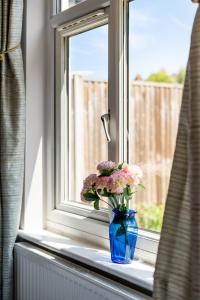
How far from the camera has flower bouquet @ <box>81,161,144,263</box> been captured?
1553 millimetres

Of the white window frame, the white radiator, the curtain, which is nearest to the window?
the white window frame

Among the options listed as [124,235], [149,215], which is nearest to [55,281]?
[124,235]

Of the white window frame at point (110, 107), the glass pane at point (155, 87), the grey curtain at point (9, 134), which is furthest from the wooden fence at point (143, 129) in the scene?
the grey curtain at point (9, 134)

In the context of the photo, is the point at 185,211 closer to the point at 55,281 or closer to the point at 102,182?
the point at 102,182

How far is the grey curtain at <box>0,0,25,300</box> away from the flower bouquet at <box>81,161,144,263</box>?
1.96 ft

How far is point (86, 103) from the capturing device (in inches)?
87.4

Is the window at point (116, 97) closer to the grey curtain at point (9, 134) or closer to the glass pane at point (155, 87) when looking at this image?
the glass pane at point (155, 87)

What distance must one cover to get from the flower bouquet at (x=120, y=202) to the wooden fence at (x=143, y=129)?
433mm

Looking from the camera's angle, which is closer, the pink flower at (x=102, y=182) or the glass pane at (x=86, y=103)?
the pink flower at (x=102, y=182)

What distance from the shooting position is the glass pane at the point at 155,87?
5.79 feet

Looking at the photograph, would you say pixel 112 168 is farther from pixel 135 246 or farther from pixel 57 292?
pixel 57 292

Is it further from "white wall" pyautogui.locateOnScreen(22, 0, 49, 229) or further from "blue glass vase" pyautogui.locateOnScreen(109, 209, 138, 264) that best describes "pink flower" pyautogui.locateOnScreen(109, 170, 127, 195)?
"white wall" pyautogui.locateOnScreen(22, 0, 49, 229)

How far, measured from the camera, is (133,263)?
160cm

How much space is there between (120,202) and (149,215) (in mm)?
492
